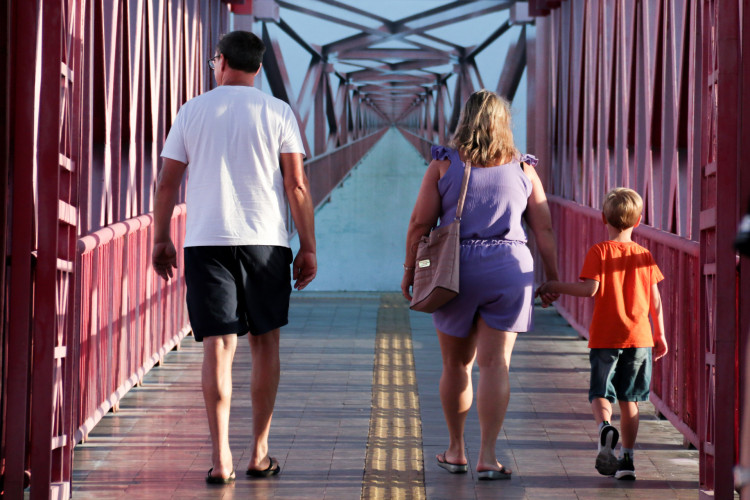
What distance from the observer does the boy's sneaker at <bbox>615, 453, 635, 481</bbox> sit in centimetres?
497

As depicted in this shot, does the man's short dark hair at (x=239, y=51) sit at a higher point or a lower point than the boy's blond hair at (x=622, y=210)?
higher

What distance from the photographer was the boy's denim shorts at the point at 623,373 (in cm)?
500

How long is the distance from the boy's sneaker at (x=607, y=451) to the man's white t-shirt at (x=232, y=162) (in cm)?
163

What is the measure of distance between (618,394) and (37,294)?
2.56m

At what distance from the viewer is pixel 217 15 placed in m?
12.3

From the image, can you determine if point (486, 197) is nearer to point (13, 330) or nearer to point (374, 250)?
point (13, 330)

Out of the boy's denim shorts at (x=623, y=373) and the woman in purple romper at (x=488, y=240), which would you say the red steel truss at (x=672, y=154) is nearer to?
the boy's denim shorts at (x=623, y=373)

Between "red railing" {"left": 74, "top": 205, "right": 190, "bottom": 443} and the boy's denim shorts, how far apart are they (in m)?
2.42

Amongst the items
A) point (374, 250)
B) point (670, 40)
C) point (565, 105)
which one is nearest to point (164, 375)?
point (670, 40)

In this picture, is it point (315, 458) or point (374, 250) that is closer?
point (315, 458)

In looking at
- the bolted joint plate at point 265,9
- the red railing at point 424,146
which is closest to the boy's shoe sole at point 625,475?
the bolted joint plate at point 265,9

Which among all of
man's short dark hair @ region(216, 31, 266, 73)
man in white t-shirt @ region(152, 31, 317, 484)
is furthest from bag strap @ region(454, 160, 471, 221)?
man's short dark hair @ region(216, 31, 266, 73)

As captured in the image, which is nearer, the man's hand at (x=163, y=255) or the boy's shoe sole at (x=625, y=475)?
the man's hand at (x=163, y=255)

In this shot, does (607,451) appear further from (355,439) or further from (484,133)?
(484,133)
